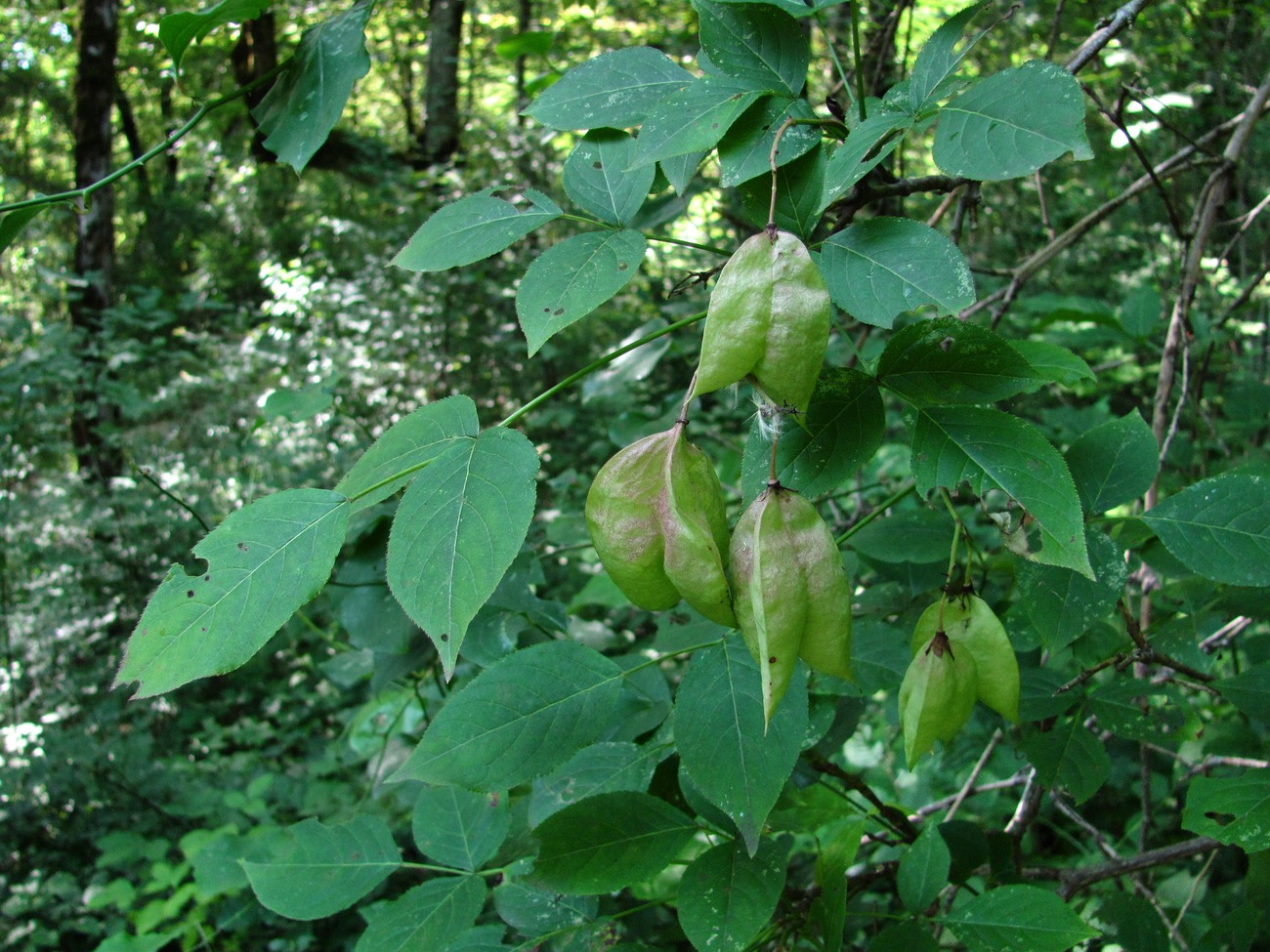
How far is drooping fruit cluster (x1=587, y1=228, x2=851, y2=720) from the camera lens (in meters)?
0.51

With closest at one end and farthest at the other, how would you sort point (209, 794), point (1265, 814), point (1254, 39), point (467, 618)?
1. point (467, 618)
2. point (1265, 814)
3. point (209, 794)
4. point (1254, 39)

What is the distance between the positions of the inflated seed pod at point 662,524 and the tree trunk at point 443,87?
6.01 meters

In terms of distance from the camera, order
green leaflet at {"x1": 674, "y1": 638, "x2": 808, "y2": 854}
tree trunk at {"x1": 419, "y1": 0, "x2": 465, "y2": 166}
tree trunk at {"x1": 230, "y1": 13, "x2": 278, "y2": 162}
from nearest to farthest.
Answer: green leaflet at {"x1": 674, "y1": 638, "x2": 808, "y2": 854} → tree trunk at {"x1": 419, "y1": 0, "x2": 465, "y2": 166} → tree trunk at {"x1": 230, "y1": 13, "x2": 278, "y2": 162}

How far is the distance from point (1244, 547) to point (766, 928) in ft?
1.75

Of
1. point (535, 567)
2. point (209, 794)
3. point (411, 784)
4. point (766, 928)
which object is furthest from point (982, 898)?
point (209, 794)

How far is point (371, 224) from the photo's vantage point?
5.65 metres

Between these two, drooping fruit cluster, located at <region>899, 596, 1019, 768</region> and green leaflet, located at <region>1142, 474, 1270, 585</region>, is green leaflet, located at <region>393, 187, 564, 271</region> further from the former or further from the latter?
green leaflet, located at <region>1142, 474, 1270, 585</region>

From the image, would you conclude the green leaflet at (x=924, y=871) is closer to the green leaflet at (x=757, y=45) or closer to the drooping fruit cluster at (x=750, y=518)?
the drooping fruit cluster at (x=750, y=518)

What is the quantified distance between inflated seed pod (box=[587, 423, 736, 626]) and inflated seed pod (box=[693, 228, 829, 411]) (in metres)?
0.06

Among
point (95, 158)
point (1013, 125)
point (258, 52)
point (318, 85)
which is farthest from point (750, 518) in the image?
point (258, 52)

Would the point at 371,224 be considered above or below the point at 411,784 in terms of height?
below

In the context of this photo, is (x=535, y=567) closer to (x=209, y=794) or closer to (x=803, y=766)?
(x=803, y=766)

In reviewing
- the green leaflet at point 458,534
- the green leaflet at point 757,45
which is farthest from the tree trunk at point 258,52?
the green leaflet at point 458,534

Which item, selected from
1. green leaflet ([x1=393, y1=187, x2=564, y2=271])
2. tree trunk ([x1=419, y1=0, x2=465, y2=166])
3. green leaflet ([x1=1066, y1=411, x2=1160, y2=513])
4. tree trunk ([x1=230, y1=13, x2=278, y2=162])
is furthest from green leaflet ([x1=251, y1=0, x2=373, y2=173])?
tree trunk ([x1=230, y1=13, x2=278, y2=162])
